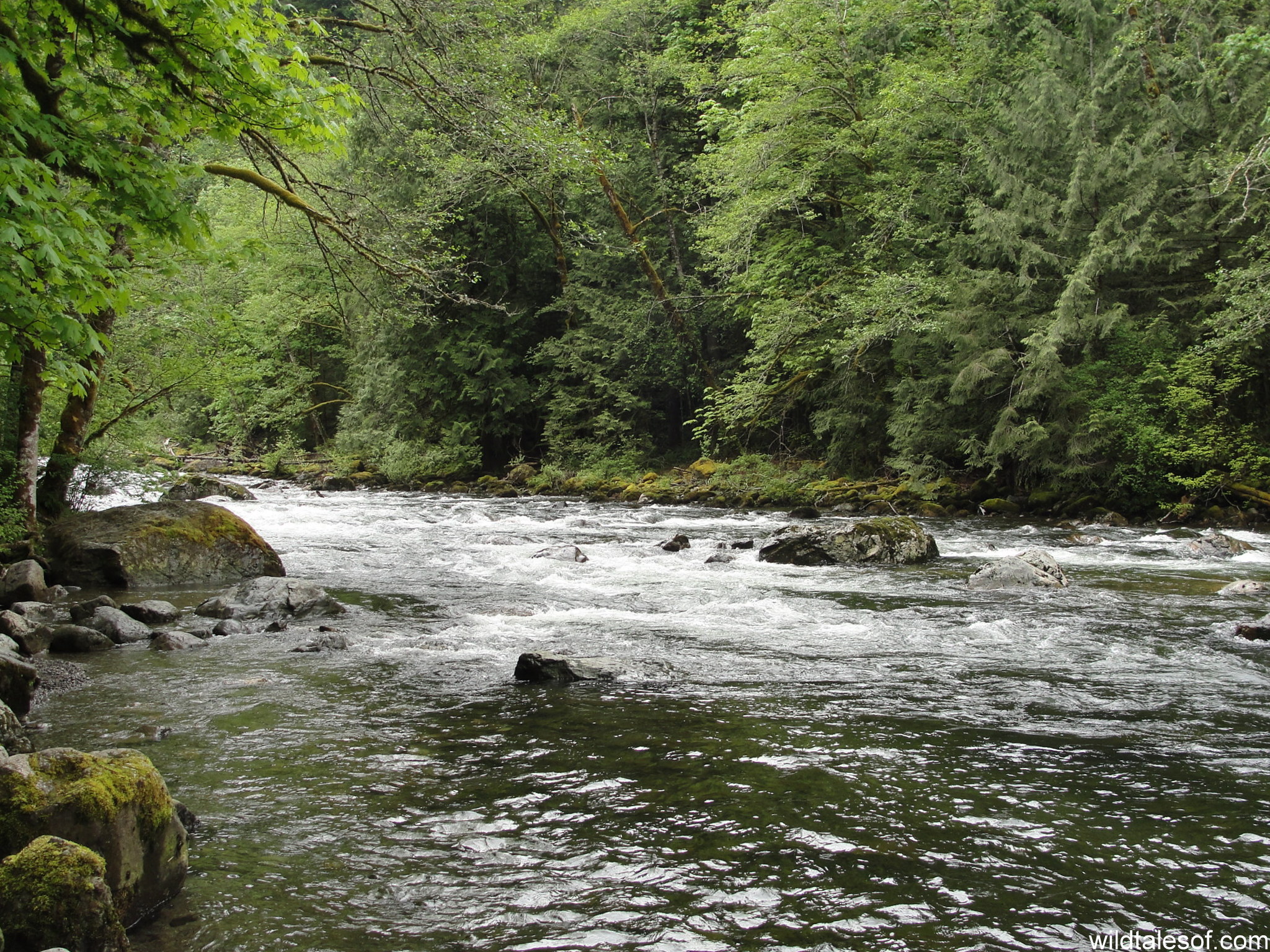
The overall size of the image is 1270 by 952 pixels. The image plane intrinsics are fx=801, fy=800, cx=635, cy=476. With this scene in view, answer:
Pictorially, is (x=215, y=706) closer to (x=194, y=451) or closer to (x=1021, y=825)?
(x=1021, y=825)

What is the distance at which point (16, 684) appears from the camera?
212 inches

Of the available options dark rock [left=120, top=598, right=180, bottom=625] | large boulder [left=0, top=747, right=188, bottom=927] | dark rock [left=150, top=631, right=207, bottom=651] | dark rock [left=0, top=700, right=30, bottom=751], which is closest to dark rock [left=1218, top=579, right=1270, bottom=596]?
large boulder [left=0, top=747, right=188, bottom=927]

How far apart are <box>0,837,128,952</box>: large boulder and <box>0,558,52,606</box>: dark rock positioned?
7.50 meters

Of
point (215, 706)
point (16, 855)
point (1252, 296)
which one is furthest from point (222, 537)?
point (1252, 296)

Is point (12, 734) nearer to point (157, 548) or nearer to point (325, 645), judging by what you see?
point (325, 645)

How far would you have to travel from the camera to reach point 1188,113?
1700cm

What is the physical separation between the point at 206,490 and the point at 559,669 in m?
20.6

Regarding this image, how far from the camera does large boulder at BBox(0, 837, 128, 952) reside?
2.68m

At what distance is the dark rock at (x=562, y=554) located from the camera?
13.1 meters

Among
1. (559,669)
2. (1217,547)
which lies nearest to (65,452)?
(559,669)

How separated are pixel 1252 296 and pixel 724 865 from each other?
50.3 ft

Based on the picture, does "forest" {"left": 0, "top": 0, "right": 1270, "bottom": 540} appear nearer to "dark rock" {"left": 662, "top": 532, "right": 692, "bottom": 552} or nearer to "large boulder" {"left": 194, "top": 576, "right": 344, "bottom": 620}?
"large boulder" {"left": 194, "top": 576, "right": 344, "bottom": 620}

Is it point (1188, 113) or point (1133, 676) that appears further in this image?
point (1188, 113)

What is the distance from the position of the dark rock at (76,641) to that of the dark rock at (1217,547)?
14.6 meters
